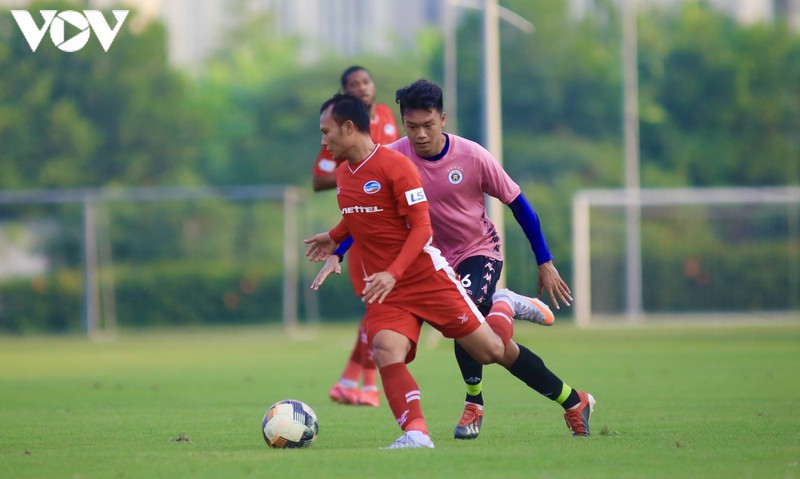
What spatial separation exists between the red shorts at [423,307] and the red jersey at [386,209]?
0.06 meters

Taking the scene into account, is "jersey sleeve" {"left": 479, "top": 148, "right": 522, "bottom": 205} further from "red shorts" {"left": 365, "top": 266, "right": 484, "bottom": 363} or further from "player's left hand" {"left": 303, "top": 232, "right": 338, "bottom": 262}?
"player's left hand" {"left": 303, "top": 232, "right": 338, "bottom": 262}

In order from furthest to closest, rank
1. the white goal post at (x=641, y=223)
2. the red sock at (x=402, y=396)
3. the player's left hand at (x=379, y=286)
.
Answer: the white goal post at (x=641, y=223), the red sock at (x=402, y=396), the player's left hand at (x=379, y=286)

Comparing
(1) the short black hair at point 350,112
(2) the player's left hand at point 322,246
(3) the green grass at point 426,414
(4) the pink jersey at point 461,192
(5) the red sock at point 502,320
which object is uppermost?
(1) the short black hair at point 350,112

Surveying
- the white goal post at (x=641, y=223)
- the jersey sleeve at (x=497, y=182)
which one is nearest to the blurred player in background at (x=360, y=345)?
the jersey sleeve at (x=497, y=182)

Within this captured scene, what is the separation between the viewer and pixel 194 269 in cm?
3303

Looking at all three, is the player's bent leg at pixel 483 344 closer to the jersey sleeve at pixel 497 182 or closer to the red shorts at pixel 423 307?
the red shorts at pixel 423 307

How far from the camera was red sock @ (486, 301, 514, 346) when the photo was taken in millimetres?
8352

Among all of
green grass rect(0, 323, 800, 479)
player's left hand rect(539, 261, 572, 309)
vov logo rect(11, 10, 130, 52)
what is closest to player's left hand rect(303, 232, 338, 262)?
green grass rect(0, 323, 800, 479)

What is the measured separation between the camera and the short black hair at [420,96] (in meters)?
8.29

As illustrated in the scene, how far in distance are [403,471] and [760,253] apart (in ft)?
85.2

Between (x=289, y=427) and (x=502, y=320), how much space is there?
4.88 feet

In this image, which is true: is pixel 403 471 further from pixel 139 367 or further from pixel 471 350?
pixel 139 367

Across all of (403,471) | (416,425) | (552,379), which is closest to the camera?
(403,471)

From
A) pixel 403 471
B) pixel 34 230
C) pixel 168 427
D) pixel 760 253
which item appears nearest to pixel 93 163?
pixel 34 230
